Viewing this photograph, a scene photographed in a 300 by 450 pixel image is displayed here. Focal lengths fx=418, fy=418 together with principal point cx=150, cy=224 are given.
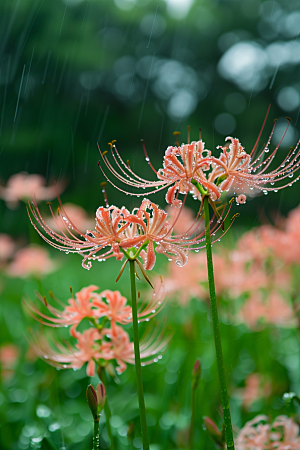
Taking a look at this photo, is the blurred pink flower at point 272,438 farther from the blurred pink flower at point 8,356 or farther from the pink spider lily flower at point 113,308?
the blurred pink flower at point 8,356

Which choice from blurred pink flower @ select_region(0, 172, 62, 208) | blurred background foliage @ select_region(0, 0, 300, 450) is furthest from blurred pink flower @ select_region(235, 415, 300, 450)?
blurred background foliage @ select_region(0, 0, 300, 450)

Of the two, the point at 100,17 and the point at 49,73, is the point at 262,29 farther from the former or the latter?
the point at 49,73

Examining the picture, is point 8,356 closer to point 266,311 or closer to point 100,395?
point 266,311

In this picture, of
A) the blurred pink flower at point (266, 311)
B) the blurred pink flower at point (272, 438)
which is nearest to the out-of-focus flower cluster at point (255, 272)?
the blurred pink flower at point (266, 311)

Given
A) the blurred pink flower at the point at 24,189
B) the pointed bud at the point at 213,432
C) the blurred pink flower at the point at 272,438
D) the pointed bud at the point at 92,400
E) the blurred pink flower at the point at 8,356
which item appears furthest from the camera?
the blurred pink flower at the point at 8,356

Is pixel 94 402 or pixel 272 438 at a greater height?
pixel 94 402

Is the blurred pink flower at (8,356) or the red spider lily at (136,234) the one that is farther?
the blurred pink flower at (8,356)

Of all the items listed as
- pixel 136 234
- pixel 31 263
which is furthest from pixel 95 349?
pixel 31 263

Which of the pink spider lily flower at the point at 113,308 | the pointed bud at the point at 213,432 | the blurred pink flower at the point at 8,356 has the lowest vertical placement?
the blurred pink flower at the point at 8,356

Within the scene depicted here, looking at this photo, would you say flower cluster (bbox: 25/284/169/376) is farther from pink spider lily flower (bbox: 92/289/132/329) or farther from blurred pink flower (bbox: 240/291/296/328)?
blurred pink flower (bbox: 240/291/296/328)
